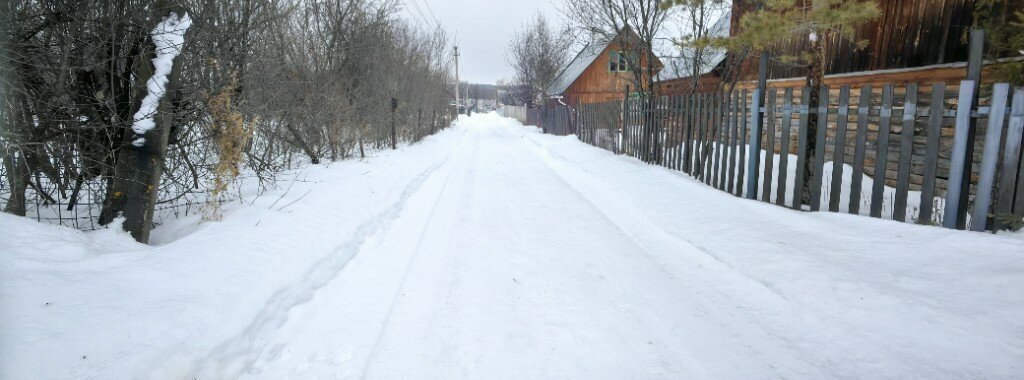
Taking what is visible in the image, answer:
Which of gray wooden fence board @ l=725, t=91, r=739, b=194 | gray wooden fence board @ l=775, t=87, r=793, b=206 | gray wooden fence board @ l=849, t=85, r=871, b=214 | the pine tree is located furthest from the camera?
gray wooden fence board @ l=725, t=91, r=739, b=194

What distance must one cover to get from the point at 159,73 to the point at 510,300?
3.46 metres

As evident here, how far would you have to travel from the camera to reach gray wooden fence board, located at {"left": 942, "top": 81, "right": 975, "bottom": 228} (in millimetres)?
4398

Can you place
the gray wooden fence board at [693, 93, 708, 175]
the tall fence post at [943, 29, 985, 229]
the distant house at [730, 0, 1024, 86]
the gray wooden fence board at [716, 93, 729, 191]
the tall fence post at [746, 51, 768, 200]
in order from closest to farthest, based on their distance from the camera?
Answer: the tall fence post at [943, 29, 985, 229]
the tall fence post at [746, 51, 768, 200]
the gray wooden fence board at [716, 93, 729, 191]
the distant house at [730, 0, 1024, 86]
the gray wooden fence board at [693, 93, 708, 175]

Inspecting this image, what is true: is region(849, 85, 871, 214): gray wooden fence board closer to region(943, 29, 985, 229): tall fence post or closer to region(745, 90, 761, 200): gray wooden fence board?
region(943, 29, 985, 229): tall fence post

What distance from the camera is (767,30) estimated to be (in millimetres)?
6129

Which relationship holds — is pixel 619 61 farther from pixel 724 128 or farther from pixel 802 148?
pixel 802 148

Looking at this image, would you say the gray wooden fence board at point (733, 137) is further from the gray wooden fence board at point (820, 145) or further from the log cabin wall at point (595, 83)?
the log cabin wall at point (595, 83)

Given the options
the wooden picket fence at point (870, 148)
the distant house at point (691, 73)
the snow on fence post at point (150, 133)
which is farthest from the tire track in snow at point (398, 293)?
the distant house at point (691, 73)

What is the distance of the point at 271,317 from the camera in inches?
122

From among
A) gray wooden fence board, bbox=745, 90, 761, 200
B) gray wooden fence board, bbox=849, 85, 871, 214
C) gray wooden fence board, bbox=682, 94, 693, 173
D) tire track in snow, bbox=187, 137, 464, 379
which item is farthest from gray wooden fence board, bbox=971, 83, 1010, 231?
tire track in snow, bbox=187, 137, 464, 379

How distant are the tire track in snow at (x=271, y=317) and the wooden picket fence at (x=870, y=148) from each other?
4.77 metres

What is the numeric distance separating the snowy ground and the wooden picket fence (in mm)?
441

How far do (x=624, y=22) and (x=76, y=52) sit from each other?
10.9 m

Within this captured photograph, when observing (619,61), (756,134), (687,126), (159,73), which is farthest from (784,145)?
(619,61)
